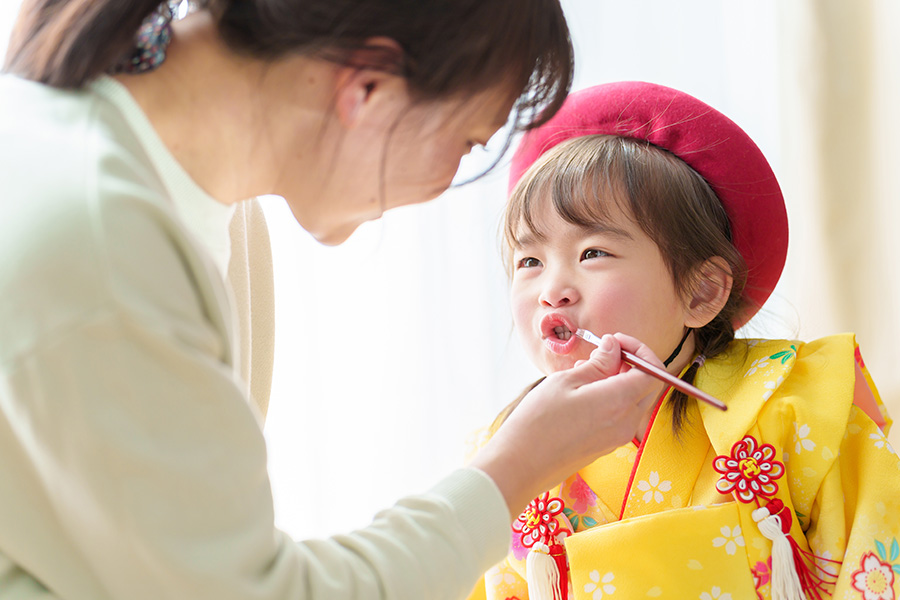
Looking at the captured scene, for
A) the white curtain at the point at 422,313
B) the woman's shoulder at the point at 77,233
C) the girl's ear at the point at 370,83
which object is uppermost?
the girl's ear at the point at 370,83

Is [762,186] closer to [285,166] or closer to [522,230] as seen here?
[522,230]

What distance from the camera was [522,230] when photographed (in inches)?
47.8

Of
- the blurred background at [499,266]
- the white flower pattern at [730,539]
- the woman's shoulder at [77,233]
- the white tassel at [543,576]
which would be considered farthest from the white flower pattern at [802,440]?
the woman's shoulder at [77,233]

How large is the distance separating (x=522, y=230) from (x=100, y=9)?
69 centimetres

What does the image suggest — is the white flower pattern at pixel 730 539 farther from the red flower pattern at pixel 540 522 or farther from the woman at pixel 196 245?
the woman at pixel 196 245

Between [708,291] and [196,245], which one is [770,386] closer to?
[708,291]

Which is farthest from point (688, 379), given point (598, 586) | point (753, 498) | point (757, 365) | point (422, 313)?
point (422, 313)

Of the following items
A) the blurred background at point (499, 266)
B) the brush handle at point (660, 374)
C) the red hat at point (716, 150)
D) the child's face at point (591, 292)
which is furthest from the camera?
the blurred background at point (499, 266)

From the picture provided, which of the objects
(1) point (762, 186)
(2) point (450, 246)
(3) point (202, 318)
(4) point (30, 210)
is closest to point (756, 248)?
(1) point (762, 186)

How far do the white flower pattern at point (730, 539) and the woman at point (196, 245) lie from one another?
0.35 meters

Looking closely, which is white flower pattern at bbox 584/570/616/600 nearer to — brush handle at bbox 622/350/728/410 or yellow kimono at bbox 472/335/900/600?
yellow kimono at bbox 472/335/900/600

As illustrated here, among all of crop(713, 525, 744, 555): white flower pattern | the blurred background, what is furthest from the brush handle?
the blurred background

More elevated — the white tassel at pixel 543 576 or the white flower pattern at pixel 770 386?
the white flower pattern at pixel 770 386

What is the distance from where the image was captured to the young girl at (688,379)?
1.07 m
